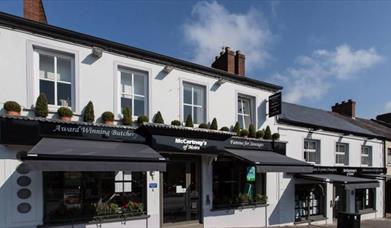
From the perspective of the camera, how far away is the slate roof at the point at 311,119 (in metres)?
16.4

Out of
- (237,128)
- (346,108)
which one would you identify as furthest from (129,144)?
(346,108)

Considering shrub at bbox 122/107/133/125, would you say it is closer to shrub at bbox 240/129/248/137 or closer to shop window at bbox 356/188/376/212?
shrub at bbox 240/129/248/137

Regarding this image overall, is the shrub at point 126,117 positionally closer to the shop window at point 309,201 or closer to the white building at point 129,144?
the white building at point 129,144

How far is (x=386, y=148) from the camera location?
887 inches

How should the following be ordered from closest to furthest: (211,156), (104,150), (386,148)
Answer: (104,150)
(211,156)
(386,148)

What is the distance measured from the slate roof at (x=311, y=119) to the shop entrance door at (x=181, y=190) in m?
5.20

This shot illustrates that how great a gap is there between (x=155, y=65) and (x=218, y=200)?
18.3ft

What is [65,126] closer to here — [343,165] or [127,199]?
[127,199]

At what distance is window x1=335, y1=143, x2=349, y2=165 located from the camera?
18825 millimetres

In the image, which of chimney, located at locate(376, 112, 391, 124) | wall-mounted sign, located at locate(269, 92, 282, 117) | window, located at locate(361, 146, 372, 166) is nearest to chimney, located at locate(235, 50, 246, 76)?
wall-mounted sign, located at locate(269, 92, 282, 117)

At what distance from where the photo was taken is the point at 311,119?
1828 cm

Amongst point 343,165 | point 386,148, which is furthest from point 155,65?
point 386,148

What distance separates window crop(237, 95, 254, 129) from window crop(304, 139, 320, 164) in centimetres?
407

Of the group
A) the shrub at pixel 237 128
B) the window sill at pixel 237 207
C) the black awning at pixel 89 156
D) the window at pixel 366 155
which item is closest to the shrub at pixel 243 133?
the shrub at pixel 237 128
